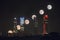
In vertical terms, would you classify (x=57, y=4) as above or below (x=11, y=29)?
above

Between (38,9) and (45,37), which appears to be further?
(38,9)

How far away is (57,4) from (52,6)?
32cm

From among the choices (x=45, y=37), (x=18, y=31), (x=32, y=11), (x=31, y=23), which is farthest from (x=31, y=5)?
(x=45, y=37)

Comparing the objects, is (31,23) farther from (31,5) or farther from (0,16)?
(0,16)

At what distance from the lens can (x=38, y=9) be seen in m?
8.49

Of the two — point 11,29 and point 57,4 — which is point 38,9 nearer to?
point 57,4

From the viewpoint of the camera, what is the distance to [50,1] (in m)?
8.45

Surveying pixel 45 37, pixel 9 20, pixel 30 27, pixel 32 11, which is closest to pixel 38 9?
pixel 32 11

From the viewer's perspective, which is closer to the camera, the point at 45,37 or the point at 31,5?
the point at 45,37

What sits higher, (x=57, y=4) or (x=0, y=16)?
(x=57, y=4)

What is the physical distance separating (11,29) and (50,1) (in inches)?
91.6

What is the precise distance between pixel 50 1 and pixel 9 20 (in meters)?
2.21

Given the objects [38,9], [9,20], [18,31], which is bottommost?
[18,31]

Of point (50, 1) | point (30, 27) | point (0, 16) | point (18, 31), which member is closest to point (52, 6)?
point (50, 1)
